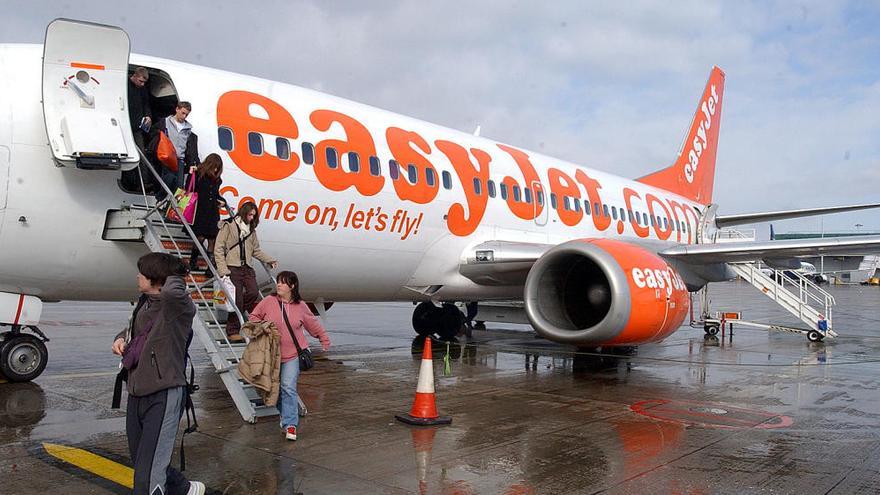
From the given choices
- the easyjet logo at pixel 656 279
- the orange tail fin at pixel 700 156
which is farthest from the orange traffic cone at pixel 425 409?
the orange tail fin at pixel 700 156

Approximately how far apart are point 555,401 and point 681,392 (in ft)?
5.81

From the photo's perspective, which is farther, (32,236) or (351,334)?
(351,334)

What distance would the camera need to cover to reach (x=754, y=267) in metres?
17.8

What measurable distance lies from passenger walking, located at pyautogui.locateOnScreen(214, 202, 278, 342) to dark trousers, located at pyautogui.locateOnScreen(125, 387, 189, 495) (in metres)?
2.92

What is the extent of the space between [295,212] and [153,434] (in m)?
4.97

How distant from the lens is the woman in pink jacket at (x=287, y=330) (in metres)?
5.61

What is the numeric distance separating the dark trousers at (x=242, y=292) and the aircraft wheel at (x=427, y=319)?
24.9 ft

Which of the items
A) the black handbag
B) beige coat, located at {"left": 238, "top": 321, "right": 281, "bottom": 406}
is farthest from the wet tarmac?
the black handbag

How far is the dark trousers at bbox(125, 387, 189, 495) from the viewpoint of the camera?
12.1ft

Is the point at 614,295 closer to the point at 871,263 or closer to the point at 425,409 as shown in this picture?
the point at 425,409

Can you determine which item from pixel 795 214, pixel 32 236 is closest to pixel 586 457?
pixel 32 236

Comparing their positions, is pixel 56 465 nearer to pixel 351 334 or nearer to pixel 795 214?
pixel 351 334

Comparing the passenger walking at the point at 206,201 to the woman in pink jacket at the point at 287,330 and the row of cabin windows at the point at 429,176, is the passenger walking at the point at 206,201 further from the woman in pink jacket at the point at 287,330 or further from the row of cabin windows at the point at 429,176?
the woman in pink jacket at the point at 287,330

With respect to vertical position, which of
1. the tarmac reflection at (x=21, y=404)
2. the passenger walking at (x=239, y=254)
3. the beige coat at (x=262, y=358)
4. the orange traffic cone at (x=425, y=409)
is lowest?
the tarmac reflection at (x=21, y=404)
